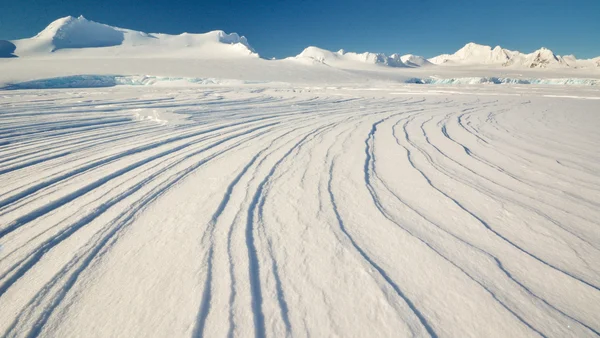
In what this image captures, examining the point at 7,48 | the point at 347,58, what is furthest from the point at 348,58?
the point at 7,48

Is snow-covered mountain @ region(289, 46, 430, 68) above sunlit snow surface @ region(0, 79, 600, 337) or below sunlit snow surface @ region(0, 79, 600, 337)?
above

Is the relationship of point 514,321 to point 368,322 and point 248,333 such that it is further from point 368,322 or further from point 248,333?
point 248,333

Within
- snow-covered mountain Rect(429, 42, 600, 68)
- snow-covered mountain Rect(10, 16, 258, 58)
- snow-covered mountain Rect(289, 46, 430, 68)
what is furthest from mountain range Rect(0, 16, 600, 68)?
snow-covered mountain Rect(429, 42, 600, 68)

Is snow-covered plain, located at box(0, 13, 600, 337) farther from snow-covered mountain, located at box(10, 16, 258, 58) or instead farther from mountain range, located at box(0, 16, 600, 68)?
snow-covered mountain, located at box(10, 16, 258, 58)

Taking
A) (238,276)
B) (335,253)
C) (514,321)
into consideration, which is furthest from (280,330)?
(514,321)

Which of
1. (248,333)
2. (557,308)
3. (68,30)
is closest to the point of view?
(248,333)

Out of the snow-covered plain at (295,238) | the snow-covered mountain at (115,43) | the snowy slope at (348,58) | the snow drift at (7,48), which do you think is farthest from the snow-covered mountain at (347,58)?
the snow-covered plain at (295,238)

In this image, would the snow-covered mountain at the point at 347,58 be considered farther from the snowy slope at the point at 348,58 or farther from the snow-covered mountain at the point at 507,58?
the snow-covered mountain at the point at 507,58
